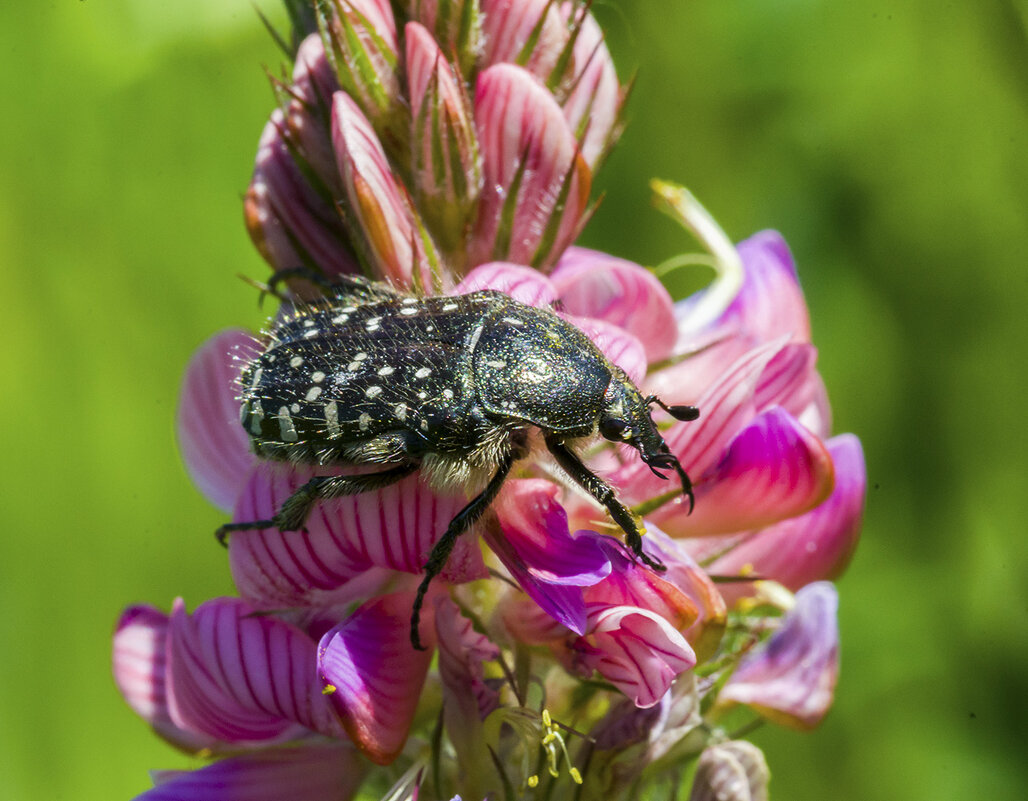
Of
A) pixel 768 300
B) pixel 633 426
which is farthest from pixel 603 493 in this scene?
pixel 768 300

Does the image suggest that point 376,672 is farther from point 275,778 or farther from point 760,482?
point 760,482

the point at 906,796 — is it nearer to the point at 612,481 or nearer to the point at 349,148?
the point at 612,481

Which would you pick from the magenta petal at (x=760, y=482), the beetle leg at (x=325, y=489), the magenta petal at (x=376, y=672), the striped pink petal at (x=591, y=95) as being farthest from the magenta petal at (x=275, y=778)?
the striped pink petal at (x=591, y=95)

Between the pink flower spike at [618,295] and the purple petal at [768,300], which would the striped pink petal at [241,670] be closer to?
the pink flower spike at [618,295]

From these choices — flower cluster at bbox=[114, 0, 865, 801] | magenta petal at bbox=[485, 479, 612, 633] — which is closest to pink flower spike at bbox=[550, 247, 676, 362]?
flower cluster at bbox=[114, 0, 865, 801]

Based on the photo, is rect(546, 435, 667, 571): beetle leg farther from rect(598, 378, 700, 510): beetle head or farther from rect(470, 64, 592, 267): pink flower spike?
rect(470, 64, 592, 267): pink flower spike

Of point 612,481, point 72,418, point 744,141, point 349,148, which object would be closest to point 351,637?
point 612,481
